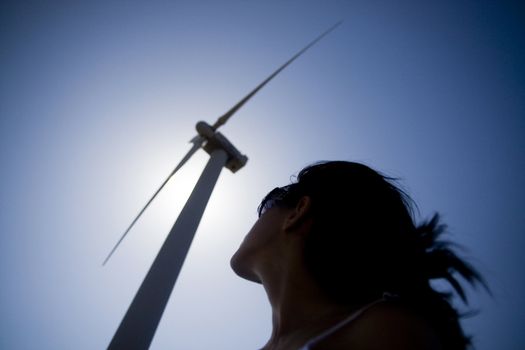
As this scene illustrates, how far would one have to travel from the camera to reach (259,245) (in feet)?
7.72

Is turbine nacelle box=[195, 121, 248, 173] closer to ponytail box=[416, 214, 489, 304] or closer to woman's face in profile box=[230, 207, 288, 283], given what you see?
woman's face in profile box=[230, 207, 288, 283]

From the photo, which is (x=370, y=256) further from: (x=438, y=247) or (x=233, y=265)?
(x=233, y=265)

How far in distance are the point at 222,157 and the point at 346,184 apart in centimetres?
843

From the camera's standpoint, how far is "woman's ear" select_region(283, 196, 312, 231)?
7.36 ft

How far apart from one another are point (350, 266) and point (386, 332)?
735 millimetres

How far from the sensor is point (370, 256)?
1.78m

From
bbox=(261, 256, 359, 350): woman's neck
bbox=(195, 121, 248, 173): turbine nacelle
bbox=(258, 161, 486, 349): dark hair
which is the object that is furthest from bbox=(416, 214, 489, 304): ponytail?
bbox=(195, 121, 248, 173): turbine nacelle

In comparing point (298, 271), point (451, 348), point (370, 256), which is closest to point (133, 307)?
point (298, 271)

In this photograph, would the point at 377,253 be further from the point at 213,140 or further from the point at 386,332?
the point at 213,140

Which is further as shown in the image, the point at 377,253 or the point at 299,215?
the point at 299,215

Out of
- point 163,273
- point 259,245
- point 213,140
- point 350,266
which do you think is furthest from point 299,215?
point 213,140

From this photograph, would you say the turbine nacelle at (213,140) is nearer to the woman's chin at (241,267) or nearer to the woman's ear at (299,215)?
the woman's chin at (241,267)

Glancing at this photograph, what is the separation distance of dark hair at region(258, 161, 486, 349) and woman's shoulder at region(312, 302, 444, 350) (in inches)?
A: 7.7

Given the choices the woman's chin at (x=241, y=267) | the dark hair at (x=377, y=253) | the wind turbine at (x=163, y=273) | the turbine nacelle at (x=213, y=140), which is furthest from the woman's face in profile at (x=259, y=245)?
the turbine nacelle at (x=213, y=140)
